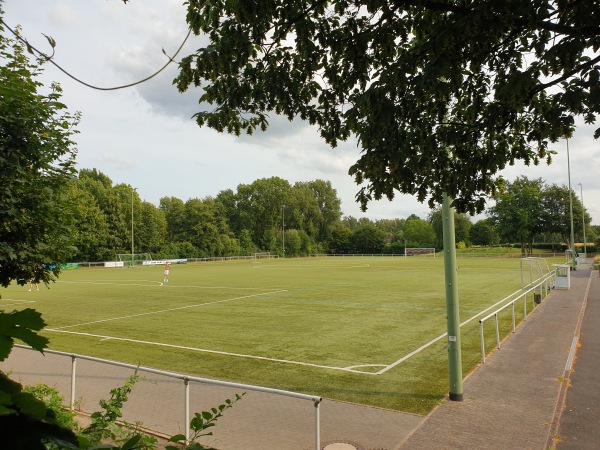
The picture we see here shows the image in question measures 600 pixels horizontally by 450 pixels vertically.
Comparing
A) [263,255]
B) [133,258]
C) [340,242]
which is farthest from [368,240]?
[133,258]

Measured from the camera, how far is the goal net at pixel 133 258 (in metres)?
75.1

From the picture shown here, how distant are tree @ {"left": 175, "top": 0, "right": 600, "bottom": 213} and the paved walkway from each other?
365 cm

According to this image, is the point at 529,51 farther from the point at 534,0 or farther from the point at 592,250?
the point at 592,250

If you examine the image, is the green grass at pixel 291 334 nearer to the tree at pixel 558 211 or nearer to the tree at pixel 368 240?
the tree at pixel 558 211

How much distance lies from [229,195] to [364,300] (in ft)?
321

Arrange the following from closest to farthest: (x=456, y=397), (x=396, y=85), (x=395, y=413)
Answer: (x=396, y=85)
(x=395, y=413)
(x=456, y=397)

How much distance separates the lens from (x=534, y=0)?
4.10m

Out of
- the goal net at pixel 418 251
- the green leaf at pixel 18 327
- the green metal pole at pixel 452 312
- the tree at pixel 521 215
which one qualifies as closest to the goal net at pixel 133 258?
the goal net at pixel 418 251

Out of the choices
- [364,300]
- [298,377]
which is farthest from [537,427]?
[364,300]

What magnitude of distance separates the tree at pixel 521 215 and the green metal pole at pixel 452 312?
284ft

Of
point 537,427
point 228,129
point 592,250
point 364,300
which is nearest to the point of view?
point 228,129

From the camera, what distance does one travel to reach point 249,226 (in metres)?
115

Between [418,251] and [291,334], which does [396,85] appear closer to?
[291,334]

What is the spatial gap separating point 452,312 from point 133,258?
74136 mm
